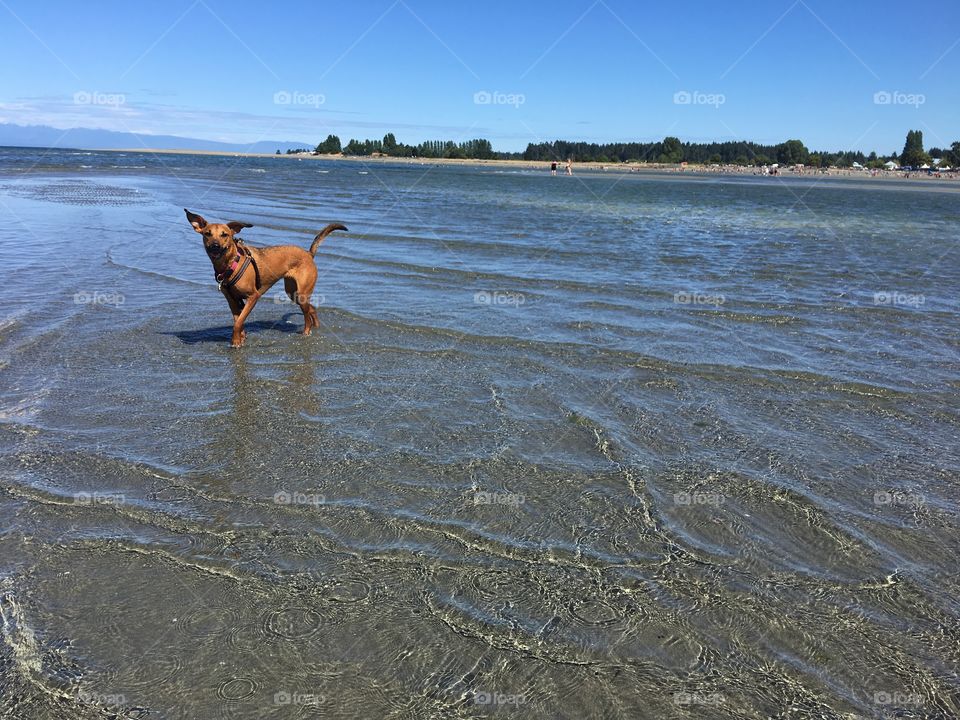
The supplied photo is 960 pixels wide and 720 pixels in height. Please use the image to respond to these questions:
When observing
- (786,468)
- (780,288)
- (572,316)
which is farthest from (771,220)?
(786,468)

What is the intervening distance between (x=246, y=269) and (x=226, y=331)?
1.56m

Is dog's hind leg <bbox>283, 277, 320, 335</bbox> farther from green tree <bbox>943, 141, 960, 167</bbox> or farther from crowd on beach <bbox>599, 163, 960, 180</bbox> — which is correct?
green tree <bbox>943, 141, 960, 167</bbox>

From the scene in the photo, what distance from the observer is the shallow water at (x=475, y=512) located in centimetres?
340

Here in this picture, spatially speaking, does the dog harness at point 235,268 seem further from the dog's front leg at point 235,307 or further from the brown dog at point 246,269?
the dog's front leg at point 235,307

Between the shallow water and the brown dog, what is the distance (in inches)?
23.0

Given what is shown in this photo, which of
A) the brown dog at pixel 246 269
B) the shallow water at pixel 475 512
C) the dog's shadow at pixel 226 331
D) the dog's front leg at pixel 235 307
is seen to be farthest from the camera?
the dog's shadow at pixel 226 331

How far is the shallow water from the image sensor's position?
340 cm

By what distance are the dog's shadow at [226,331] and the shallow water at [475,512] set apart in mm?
62

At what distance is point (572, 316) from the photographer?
441 inches

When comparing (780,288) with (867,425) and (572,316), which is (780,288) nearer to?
(572,316)

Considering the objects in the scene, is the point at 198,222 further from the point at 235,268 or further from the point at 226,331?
the point at 226,331

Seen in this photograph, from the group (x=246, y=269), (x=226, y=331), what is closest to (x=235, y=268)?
(x=246, y=269)

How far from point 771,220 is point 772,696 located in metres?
32.5

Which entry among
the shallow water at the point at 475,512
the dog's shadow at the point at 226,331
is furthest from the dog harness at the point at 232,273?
the dog's shadow at the point at 226,331
